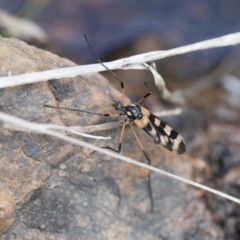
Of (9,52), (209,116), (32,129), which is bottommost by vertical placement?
(209,116)

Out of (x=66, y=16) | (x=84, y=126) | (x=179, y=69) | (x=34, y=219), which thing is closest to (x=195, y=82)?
(x=179, y=69)

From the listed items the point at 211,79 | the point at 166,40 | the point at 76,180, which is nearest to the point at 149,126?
the point at 76,180

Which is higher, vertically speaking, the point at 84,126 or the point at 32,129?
the point at 32,129

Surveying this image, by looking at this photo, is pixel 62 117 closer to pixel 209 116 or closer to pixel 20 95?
pixel 20 95

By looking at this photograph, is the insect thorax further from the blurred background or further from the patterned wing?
the blurred background

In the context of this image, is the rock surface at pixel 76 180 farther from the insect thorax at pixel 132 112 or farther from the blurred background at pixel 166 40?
the blurred background at pixel 166 40

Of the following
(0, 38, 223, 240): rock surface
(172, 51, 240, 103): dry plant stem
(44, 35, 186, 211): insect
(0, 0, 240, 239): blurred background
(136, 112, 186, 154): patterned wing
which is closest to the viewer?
(0, 38, 223, 240): rock surface

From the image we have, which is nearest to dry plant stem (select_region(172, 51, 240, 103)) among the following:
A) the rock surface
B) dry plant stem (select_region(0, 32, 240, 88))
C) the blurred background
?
the blurred background
